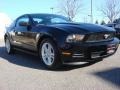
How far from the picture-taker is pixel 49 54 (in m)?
6.62

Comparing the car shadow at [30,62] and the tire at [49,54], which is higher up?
the tire at [49,54]

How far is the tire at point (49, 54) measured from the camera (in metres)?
6.29

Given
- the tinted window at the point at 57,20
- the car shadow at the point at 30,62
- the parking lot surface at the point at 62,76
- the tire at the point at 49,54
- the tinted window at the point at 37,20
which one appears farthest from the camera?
the tinted window at the point at 57,20

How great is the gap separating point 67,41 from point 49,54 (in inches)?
30.5

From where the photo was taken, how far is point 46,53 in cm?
676

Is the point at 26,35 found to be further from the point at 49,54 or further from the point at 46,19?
the point at 49,54

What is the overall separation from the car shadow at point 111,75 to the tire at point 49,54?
0.93 m

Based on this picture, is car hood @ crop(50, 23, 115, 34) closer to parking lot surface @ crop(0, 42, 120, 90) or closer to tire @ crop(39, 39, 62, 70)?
tire @ crop(39, 39, 62, 70)

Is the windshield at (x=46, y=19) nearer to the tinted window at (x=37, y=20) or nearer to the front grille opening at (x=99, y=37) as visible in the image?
the tinted window at (x=37, y=20)

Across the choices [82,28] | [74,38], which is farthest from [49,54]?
[82,28]

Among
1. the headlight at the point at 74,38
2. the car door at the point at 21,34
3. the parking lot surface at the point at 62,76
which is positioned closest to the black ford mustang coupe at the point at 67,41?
the headlight at the point at 74,38

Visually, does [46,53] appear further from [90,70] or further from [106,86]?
[106,86]

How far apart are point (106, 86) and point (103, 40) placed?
1.71 metres

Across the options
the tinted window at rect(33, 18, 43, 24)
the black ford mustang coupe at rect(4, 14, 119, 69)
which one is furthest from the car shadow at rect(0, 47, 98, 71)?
the tinted window at rect(33, 18, 43, 24)
